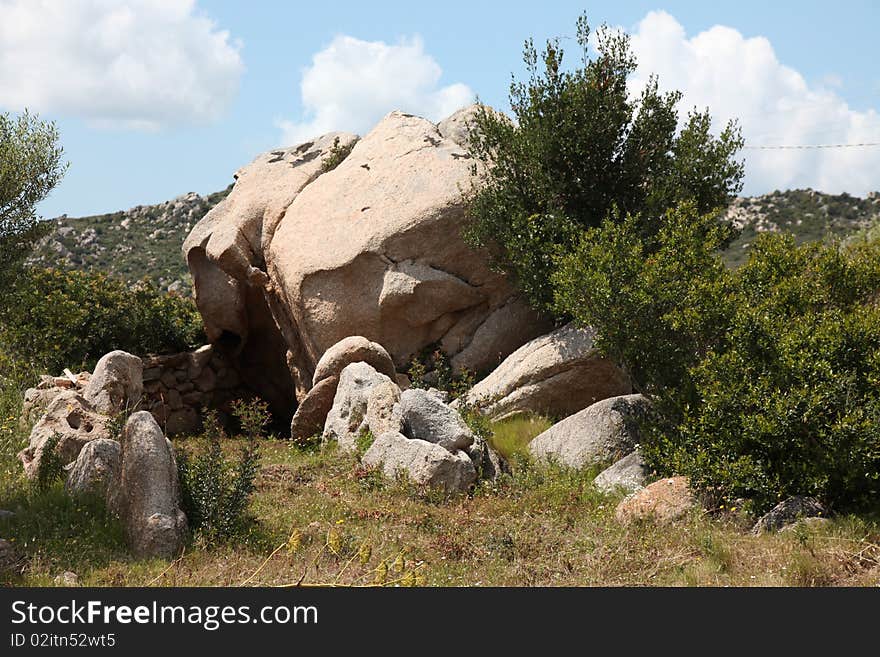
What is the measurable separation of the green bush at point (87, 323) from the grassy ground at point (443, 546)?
35.0 ft

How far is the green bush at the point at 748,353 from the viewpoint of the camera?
11.4 m

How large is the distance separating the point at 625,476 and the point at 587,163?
7571 mm

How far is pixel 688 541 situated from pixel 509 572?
2398 millimetres

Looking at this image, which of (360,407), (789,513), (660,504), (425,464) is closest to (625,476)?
(660,504)

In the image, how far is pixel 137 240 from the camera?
58.1 meters

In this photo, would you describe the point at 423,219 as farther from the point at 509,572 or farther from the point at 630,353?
the point at 509,572

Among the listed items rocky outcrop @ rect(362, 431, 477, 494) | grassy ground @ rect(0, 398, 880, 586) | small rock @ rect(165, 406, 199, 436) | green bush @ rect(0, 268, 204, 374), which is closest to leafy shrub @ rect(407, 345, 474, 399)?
rocky outcrop @ rect(362, 431, 477, 494)

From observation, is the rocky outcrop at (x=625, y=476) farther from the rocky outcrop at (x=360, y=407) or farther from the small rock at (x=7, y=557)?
the small rock at (x=7, y=557)

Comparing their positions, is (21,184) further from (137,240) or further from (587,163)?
(137,240)

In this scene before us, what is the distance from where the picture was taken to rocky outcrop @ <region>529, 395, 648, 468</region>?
15141 millimetres

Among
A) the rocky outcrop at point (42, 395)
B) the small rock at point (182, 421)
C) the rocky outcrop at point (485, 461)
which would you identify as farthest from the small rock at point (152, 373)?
the rocky outcrop at point (485, 461)

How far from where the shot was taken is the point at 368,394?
16.9m

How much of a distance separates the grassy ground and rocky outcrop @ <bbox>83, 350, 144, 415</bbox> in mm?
3628

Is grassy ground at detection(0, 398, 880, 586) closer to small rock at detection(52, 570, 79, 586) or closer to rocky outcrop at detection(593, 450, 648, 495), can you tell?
small rock at detection(52, 570, 79, 586)
